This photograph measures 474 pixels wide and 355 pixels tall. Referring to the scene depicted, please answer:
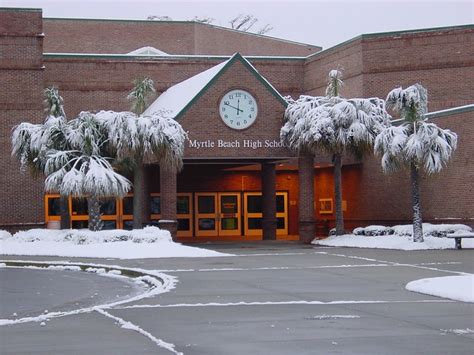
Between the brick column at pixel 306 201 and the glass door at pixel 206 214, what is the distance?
8.18 metres

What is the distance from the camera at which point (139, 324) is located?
41.8 ft

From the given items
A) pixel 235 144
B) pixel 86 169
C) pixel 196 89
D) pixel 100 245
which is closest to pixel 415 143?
pixel 235 144

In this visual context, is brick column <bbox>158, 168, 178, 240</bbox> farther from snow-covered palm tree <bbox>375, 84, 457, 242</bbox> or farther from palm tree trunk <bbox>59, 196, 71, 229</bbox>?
snow-covered palm tree <bbox>375, 84, 457, 242</bbox>

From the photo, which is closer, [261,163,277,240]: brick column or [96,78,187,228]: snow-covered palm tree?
[96,78,187,228]: snow-covered palm tree

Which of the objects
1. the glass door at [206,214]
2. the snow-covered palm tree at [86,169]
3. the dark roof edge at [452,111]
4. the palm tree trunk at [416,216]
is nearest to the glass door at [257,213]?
the glass door at [206,214]

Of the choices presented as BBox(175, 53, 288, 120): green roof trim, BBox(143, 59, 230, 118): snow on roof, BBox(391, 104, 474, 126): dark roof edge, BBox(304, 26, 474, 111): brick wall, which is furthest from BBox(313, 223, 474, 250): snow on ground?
BBox(143, 59, 230, 118): snow on roof

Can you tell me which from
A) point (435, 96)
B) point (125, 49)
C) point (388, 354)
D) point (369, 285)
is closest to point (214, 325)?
point (388, 354)

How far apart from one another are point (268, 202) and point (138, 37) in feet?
65.9

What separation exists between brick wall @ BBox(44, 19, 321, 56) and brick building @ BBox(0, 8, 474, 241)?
43.4 ft

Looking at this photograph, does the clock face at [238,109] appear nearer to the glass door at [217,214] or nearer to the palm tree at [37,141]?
the palm tree at [37,141]

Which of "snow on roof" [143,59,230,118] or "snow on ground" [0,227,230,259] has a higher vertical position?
"snow on roof" [143,59,230,118]

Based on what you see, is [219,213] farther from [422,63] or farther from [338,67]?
[422,63]

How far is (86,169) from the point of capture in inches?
1288

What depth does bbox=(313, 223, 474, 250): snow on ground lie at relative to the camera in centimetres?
3222
